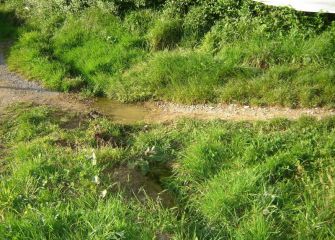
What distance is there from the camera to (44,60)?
30.0 ft

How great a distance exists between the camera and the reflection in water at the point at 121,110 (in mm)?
7421

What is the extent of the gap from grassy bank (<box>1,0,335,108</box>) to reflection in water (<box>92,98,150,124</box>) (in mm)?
157

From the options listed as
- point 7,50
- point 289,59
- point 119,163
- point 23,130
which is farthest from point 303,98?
point 7,50

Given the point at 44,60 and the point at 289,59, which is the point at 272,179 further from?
the point at 44,60

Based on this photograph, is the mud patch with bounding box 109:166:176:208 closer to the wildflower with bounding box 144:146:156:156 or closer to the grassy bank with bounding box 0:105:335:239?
the grassy bank with bounding box 0:105:335:239

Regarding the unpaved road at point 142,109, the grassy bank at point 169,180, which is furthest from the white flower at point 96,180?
the unpaved road at point 142,109

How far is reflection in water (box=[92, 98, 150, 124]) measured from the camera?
742 centimetres

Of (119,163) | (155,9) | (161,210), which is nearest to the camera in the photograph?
(161,210)

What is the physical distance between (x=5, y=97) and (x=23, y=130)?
148 centimetres

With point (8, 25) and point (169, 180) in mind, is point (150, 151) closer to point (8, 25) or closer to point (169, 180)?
point (169, 180)

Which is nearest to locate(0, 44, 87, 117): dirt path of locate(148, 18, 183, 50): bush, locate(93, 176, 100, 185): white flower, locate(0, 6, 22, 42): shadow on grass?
locate(148, 18, 183, 50): bush

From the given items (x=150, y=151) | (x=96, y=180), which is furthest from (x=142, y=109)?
(x=96, y=180)

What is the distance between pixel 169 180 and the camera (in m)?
5.50

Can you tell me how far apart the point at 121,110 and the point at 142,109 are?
34 cm
